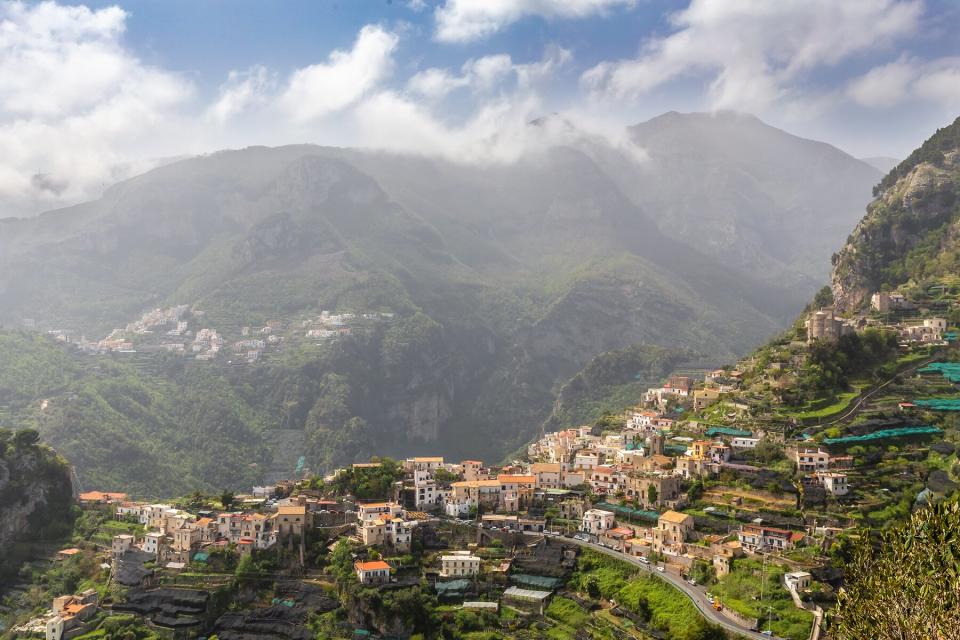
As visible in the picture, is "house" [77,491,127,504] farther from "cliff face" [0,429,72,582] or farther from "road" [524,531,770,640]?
"road" [524,531,770,640]

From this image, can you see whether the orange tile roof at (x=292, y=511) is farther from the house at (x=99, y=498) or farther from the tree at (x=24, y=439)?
the tree at (x=24, y=439)

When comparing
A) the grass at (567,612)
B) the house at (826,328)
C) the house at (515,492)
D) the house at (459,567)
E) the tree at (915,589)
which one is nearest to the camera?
the tree at (915,589)

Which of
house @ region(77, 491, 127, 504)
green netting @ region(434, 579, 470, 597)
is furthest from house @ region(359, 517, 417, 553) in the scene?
house @ region(77, 491, 127, 504)

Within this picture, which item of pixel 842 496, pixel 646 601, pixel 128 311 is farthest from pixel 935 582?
pixel 128 311

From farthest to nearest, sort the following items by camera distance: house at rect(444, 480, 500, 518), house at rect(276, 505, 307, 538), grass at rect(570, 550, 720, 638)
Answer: house at rect(444, 480, 500, 518)
house at rect(276, 505, 307, 538)
grass at rect(570, 550, 720, 638)

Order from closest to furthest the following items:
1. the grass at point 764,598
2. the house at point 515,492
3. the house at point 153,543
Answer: the grass at point 764,598, the house at point 153,543, the house at point 515,492

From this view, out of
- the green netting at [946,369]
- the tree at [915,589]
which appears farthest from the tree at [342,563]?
the green netting at [946,369]

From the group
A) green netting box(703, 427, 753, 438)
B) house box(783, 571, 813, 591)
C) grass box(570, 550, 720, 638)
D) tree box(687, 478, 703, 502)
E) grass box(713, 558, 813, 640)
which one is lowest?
grass box(570, 550, 720, 638)

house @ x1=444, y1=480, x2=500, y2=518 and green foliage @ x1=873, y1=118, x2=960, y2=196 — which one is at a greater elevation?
green foliage @ x1=873, y1=118, x2=960, y2=196
